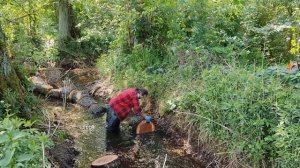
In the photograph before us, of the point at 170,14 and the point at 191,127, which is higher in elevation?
the point at 170,14

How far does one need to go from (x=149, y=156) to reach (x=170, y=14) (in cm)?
484

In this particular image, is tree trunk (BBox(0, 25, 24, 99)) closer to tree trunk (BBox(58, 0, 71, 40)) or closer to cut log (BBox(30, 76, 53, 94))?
cut log (BBox(30, 76, 53, 94))

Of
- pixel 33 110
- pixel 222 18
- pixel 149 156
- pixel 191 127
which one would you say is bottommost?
pixel 149 156

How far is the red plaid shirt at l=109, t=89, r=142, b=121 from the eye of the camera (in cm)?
796

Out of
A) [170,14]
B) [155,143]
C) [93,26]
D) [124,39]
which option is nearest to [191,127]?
[155,143]

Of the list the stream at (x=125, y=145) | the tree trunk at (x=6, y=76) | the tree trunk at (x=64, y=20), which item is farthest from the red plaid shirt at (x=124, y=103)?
the tree trunk at (x=64, y=20)

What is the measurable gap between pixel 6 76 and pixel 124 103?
2.90 m

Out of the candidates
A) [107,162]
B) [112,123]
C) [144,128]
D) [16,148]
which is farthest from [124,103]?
[16,148]

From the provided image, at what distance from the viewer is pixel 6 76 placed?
5789 mm

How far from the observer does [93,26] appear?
1606 centimetres

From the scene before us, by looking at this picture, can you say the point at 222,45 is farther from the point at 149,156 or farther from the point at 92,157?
the point at 92,157

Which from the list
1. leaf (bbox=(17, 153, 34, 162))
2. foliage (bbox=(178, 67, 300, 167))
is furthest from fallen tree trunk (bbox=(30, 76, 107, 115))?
leaf (bbox=(17, 153, 34, 162))

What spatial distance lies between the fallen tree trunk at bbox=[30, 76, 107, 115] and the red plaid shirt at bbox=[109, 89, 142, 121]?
1.69 meters

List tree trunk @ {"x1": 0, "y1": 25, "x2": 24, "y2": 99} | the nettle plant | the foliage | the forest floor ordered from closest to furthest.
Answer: the nettle plant < the foliage < tree trunk @ {"x1": 0, "y1": 25, "x2": 24, "y2": 99} < the forest floor
